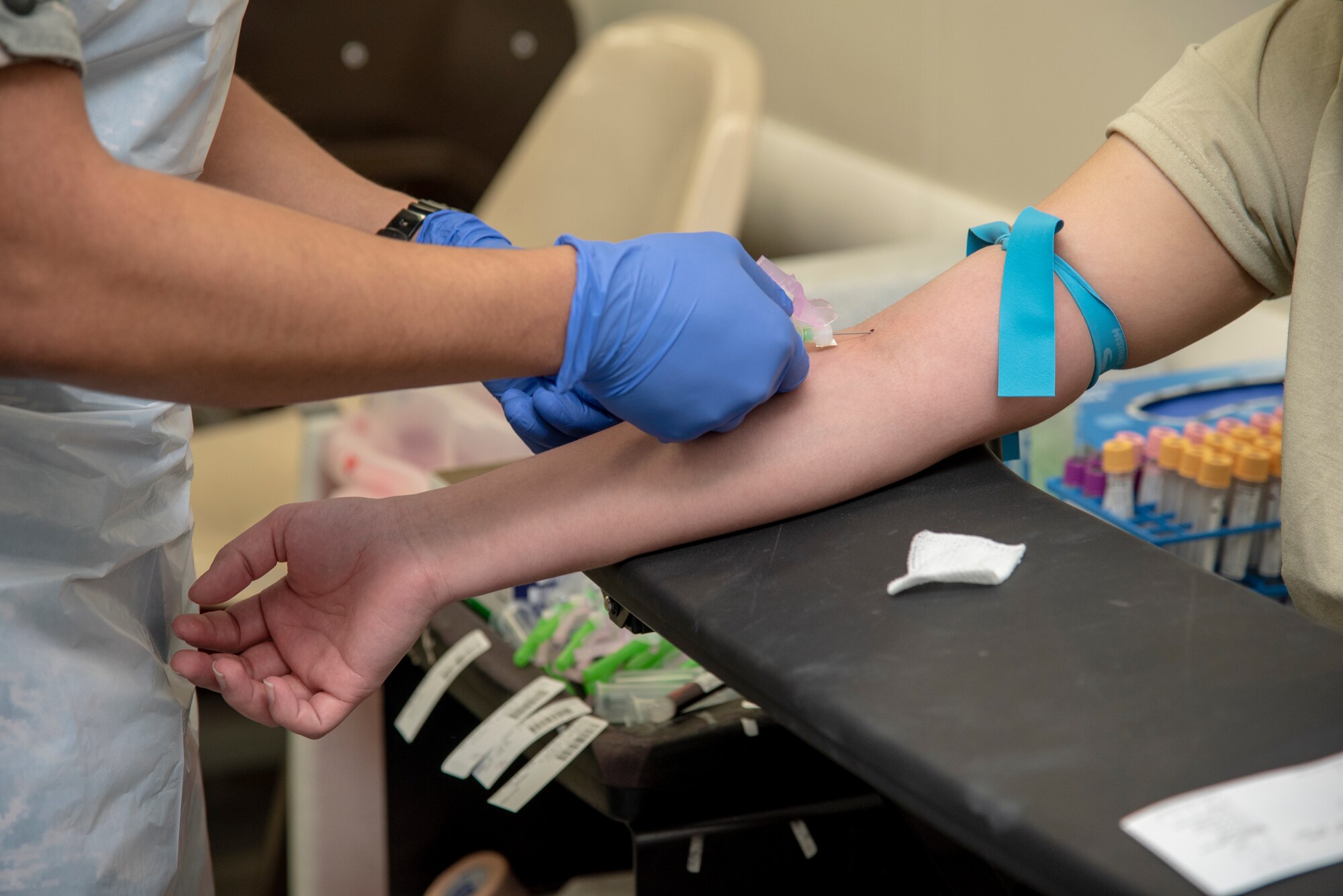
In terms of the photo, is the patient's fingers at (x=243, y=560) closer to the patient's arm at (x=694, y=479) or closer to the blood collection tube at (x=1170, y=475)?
the patient's arm at (x=694, y=479)

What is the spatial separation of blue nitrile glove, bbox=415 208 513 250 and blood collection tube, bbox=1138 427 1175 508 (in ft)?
2.14

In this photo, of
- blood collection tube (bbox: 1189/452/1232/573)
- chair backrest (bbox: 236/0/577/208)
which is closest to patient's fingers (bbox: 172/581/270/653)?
blood collection tube (bbox: 1189/452/1232/573)

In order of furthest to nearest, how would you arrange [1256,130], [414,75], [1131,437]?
1. [414,75]
2. [1131,437]
3. [1256,130]

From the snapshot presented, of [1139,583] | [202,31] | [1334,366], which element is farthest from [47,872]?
[1334,366]

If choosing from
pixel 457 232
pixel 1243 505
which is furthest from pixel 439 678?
pixel 1243 505

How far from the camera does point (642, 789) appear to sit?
0.92m

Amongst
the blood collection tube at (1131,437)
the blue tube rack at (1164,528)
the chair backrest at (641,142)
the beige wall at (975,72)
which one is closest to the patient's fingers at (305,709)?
the blue tube rack at (1164,528)

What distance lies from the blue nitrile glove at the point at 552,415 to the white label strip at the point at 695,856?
33 cm

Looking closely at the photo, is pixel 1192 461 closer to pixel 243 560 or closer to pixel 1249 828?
pixel 1249 828

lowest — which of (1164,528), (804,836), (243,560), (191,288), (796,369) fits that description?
(804,836)

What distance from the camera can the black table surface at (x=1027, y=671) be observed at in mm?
488

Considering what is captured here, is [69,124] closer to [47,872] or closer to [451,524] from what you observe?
[451,524]

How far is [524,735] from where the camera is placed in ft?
3.13

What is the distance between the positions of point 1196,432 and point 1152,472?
0.06m
